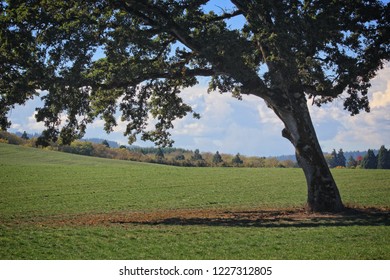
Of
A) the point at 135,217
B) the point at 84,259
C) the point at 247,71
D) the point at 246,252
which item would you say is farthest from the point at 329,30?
the point at 84,259

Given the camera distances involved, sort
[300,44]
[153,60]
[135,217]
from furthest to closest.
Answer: [153,60]
[135,217]
[300,44]

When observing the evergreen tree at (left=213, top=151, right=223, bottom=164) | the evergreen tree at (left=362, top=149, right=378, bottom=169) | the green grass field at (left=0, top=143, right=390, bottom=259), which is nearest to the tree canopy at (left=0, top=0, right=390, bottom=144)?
the green grass field at (left=0, top=143, right=390, bottom=259)

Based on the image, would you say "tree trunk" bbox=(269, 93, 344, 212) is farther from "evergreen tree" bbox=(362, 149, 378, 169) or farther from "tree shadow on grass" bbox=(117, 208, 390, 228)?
"evergreen tree" bbox=(362, 149, 378, 169)

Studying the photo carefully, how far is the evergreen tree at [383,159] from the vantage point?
4486cm

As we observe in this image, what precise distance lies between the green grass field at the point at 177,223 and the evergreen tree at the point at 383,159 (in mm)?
11282


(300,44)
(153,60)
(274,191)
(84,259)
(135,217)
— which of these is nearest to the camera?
(84,259)

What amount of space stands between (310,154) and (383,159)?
30657 millimetres

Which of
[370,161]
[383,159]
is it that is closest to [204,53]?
[383,159]

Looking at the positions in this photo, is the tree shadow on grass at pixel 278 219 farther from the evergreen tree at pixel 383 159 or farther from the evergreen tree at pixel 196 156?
the evergreen tree at pixel 196 156

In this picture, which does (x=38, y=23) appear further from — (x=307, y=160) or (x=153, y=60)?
(x=307, y=160)

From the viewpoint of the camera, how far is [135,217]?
18.0m

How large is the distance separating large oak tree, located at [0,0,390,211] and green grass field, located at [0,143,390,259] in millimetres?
3826

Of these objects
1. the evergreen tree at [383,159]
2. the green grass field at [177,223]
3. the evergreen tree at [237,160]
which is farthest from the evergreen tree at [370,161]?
the evergreen tree at [237,160]

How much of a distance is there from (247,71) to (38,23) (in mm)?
8248
